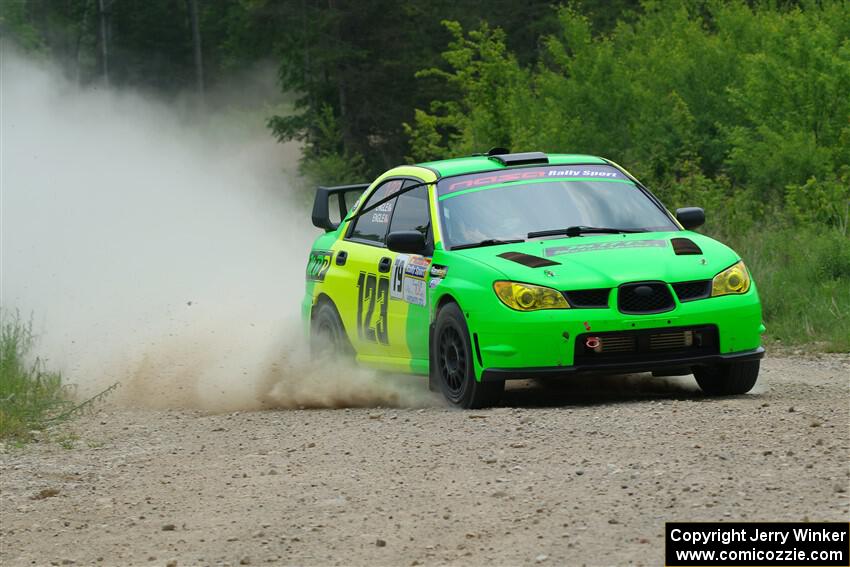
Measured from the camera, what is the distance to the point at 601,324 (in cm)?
934

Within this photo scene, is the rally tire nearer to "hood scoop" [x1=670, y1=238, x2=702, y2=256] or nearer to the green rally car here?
the green rally car

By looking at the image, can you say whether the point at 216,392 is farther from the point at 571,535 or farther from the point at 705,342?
the point at 571,535

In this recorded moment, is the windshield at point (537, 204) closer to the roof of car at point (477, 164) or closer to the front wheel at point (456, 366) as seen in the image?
the roof of car at point (477, 164)

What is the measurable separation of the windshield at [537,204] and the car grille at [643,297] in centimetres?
119

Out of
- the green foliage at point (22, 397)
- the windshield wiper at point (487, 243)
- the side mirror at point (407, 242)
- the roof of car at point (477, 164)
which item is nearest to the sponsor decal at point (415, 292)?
the side mirror at point (407, 242)

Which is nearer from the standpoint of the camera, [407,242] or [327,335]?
[407,242]

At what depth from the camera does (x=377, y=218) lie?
38.6 feet

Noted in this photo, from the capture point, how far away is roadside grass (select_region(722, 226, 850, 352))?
14.3m

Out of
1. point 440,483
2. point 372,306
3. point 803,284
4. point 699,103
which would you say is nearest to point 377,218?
point 372,306

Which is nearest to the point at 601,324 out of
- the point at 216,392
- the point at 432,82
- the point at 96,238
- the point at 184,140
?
the point at 216,392

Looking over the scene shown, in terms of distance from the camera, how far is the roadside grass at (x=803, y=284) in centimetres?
1432

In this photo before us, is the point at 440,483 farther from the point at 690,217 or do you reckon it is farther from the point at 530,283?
the point at 690,217
